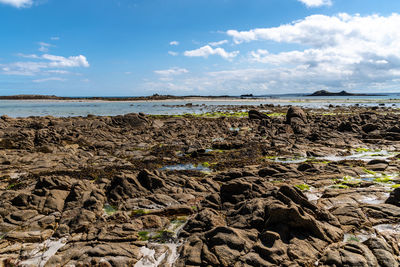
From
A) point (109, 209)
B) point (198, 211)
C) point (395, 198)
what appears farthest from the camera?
point (109, 209)

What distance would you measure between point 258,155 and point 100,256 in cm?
1622

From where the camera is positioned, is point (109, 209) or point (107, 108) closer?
point (109, 209)

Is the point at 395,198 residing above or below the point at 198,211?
above

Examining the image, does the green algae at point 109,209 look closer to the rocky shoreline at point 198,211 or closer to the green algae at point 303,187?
the rocky shoreline at point 198,211

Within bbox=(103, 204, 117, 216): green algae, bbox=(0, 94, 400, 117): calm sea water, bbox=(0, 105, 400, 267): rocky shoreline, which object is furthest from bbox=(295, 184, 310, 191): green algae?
bbox=(0, 94, 400, 117): calm sea water

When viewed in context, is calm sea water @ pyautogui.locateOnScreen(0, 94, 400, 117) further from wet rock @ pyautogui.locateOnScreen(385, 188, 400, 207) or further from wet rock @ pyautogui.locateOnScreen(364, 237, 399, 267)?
wet rock @ pyautogui.locateOnScreen(364, 237, 399, 267)

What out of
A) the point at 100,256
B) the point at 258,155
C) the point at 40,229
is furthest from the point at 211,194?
the point at 258,155

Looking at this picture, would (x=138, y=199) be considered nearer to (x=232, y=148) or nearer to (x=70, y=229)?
(x=70, y=229)

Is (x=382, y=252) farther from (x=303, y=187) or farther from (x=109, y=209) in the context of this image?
(x=109, y=209)

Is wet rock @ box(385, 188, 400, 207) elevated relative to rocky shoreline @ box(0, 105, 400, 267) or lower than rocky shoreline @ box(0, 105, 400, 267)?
elevated

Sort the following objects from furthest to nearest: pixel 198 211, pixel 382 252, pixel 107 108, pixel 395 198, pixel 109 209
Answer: pixel 107 108, pixel 109 209, pixel 198 211, pixel 395 198, pixel 382 252

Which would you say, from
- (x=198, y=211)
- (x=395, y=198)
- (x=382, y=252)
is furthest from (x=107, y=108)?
(x=382, y=252)

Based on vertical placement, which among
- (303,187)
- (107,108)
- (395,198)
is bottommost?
(303,187)

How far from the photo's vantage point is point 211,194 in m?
12.5
